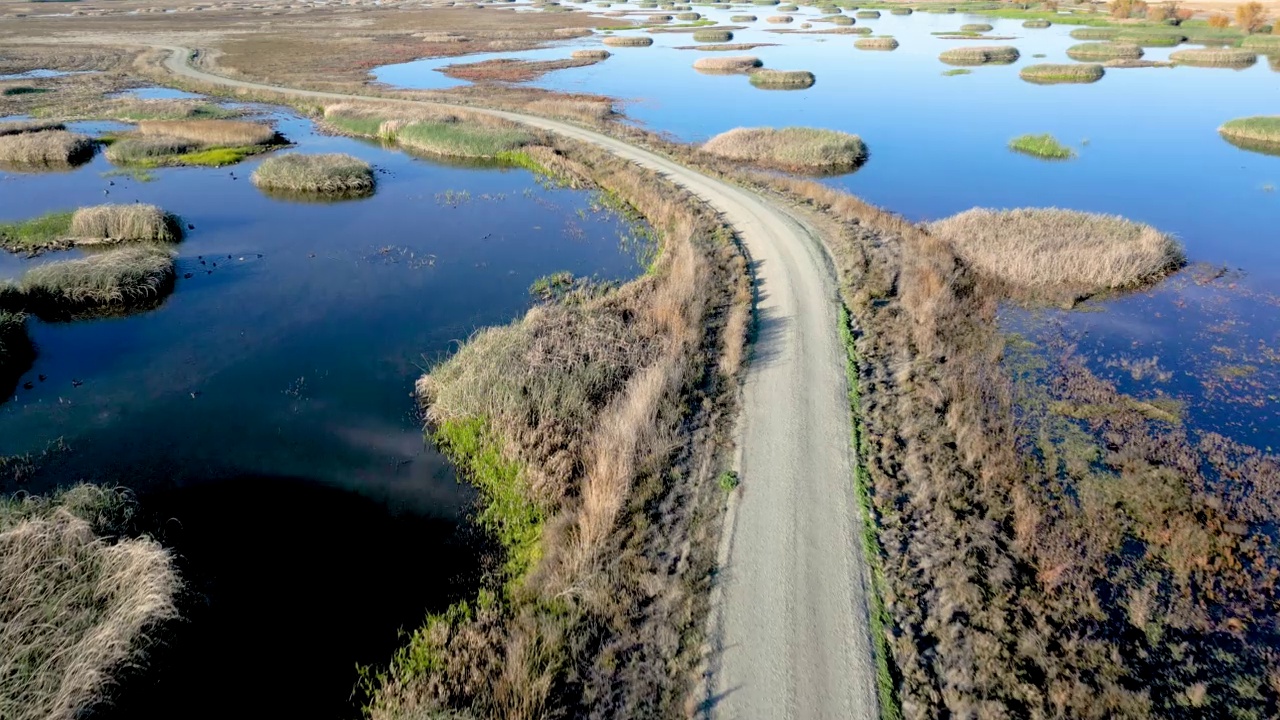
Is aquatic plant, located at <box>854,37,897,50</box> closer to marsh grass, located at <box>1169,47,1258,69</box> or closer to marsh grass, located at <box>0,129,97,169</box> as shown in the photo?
marsh grass, located at <box>1169,47,1258,69</box>

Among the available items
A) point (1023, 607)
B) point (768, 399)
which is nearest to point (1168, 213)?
point (768, 399)

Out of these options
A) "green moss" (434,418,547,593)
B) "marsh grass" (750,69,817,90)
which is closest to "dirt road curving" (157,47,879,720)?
"green moss" (434,418,547,593)

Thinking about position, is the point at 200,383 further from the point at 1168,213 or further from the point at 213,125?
the point at 1168,213

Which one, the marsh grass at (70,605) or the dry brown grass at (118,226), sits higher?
the dry brown grass at (118,226)

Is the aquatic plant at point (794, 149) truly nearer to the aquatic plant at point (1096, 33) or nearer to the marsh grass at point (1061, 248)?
the marsh grass at point (1061, 248)

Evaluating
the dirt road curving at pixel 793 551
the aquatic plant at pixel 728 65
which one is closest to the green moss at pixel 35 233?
the dirt road curving at pixel 793 551
